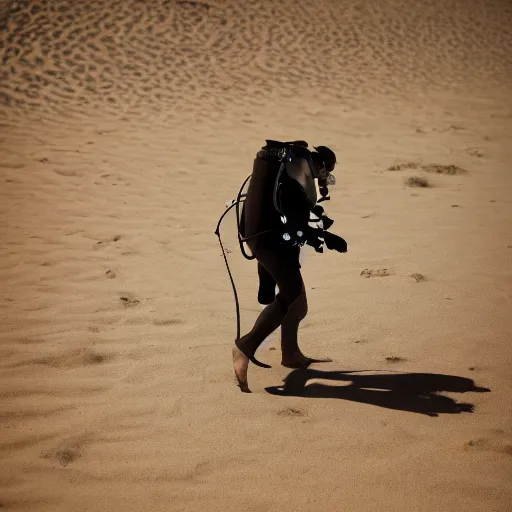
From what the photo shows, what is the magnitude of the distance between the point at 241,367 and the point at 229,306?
1.18 m

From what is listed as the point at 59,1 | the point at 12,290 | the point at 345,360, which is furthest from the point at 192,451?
the point at 59,1

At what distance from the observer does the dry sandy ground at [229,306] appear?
275cm

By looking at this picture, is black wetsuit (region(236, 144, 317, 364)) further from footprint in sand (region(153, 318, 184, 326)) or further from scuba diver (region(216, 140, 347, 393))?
footprint in sand (region(153, 318, 184, 326))

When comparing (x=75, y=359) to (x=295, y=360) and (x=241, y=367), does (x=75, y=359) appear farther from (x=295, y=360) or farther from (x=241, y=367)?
(x=295, y=360)

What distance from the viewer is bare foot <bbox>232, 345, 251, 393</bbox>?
3.38 meters

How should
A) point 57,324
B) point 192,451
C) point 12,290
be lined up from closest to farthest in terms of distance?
point 192,451 < point 57,324 < point 12,290

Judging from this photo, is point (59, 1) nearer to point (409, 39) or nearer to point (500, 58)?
point (409, 39)

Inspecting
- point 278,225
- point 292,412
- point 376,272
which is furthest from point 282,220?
point 376,272

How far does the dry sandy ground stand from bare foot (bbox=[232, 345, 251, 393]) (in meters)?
0.09

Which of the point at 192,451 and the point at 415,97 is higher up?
the point at 415,97

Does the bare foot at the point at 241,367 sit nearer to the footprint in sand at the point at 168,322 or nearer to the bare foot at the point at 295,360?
the bare foot at the point at 295,360

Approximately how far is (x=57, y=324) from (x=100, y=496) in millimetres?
1815

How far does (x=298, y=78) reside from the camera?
12.8 meters

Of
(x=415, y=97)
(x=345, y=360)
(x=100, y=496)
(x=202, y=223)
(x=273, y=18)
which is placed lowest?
(x=100, y=496)
